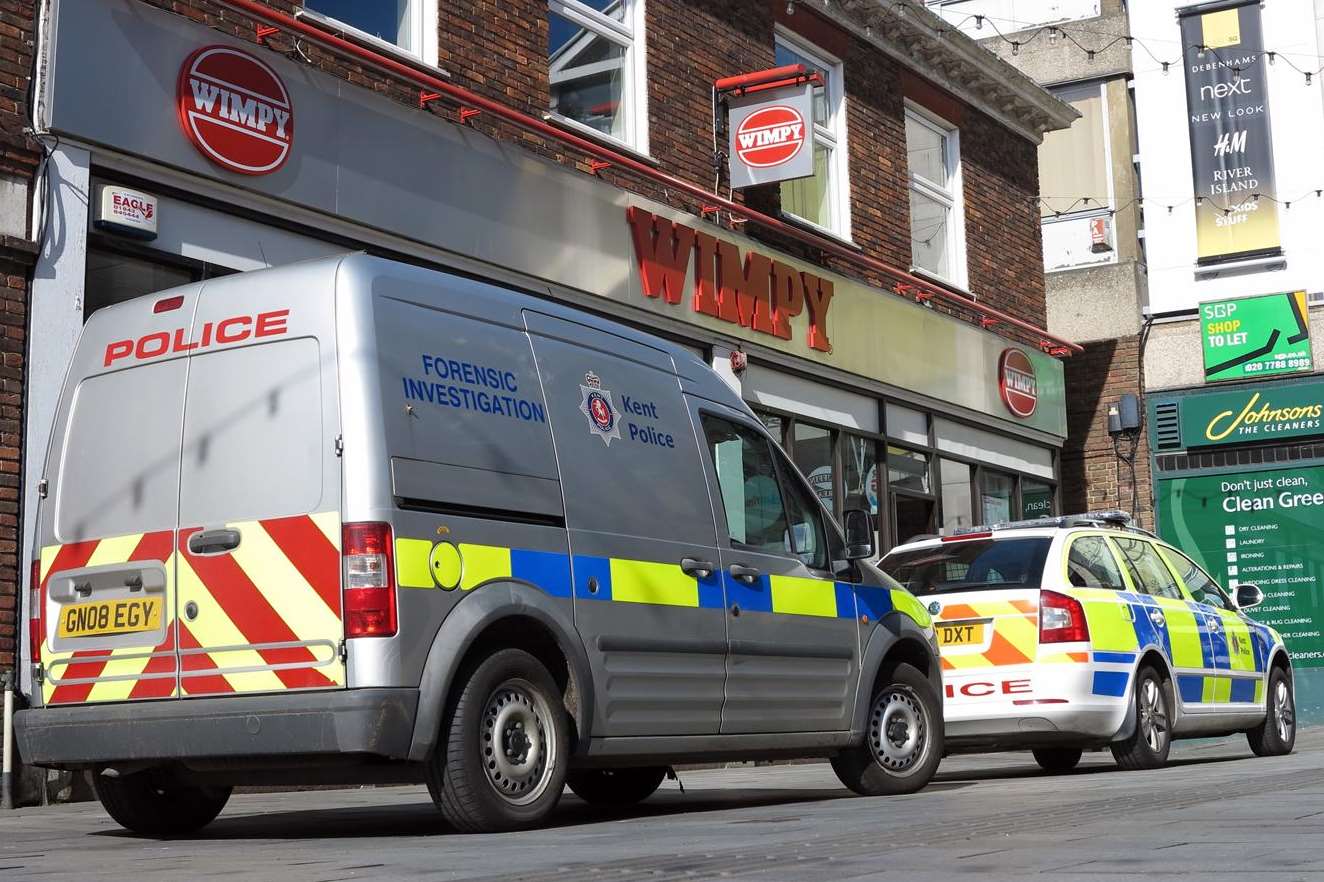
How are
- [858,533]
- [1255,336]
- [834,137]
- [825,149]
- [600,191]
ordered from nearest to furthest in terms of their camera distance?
[858,533]
[600,191]
[825,149]
[834,137]
[1255,336]

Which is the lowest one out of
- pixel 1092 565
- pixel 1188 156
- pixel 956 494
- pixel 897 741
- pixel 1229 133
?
pixel 897 741

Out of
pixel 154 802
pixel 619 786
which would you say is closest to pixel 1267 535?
pixel 619 786

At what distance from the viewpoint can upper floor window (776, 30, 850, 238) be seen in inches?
727

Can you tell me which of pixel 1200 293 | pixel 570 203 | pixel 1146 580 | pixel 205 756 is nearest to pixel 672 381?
pixel 205 756

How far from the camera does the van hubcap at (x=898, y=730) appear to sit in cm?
917

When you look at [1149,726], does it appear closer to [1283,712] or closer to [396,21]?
[1283,712]

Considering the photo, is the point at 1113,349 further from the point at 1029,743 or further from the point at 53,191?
the point at 53,191

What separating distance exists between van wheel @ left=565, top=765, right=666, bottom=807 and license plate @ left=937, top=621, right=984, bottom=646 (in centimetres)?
245

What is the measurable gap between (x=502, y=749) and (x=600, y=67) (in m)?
9.93

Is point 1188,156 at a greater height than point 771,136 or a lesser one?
greater

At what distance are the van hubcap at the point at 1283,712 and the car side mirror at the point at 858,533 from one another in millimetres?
5871

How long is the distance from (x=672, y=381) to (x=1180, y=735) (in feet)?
17.4

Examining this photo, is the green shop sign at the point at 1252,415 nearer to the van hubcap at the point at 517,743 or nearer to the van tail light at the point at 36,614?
the van hubcap at the point at 517,743

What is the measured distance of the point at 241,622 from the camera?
21.7 ft
